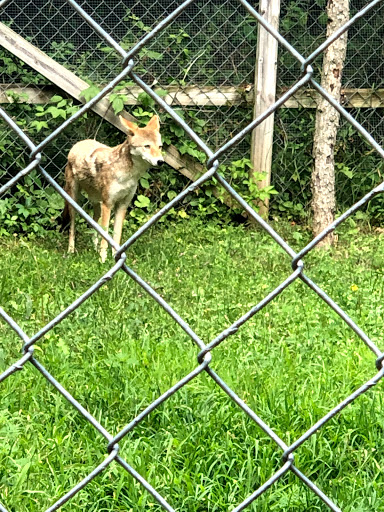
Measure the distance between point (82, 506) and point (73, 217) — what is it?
4.24 m

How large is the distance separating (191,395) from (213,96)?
473cm

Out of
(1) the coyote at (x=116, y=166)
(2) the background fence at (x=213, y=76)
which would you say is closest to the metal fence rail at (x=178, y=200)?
(1) the coyote at (x=116, y=166)

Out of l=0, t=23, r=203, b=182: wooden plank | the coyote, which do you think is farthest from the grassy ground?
l=0, t=23, r=203, b=182: wooden plank

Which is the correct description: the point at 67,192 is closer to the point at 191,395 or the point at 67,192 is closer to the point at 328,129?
the point at 328,129

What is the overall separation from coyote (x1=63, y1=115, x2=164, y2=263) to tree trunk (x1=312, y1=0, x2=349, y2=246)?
132 centimetres

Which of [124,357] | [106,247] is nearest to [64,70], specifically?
[106,247]

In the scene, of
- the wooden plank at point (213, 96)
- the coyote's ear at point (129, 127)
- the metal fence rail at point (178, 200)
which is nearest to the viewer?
the metal fence rail at point (178, 200)

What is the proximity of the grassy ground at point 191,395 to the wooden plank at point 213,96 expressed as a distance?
248cm

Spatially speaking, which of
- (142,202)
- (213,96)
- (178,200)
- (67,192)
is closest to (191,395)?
(178,200)

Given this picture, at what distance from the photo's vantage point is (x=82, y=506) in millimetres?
2398

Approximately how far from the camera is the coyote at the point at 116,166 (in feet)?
20.4

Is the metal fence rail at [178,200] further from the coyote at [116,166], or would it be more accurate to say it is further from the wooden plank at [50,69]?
the wooden plank at [50,69]

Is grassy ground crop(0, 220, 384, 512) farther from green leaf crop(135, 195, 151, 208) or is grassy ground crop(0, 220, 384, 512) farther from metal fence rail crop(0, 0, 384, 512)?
green leaf crop(135, 195, 151, 208)

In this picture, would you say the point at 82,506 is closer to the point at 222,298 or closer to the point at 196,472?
the point at 196,472
